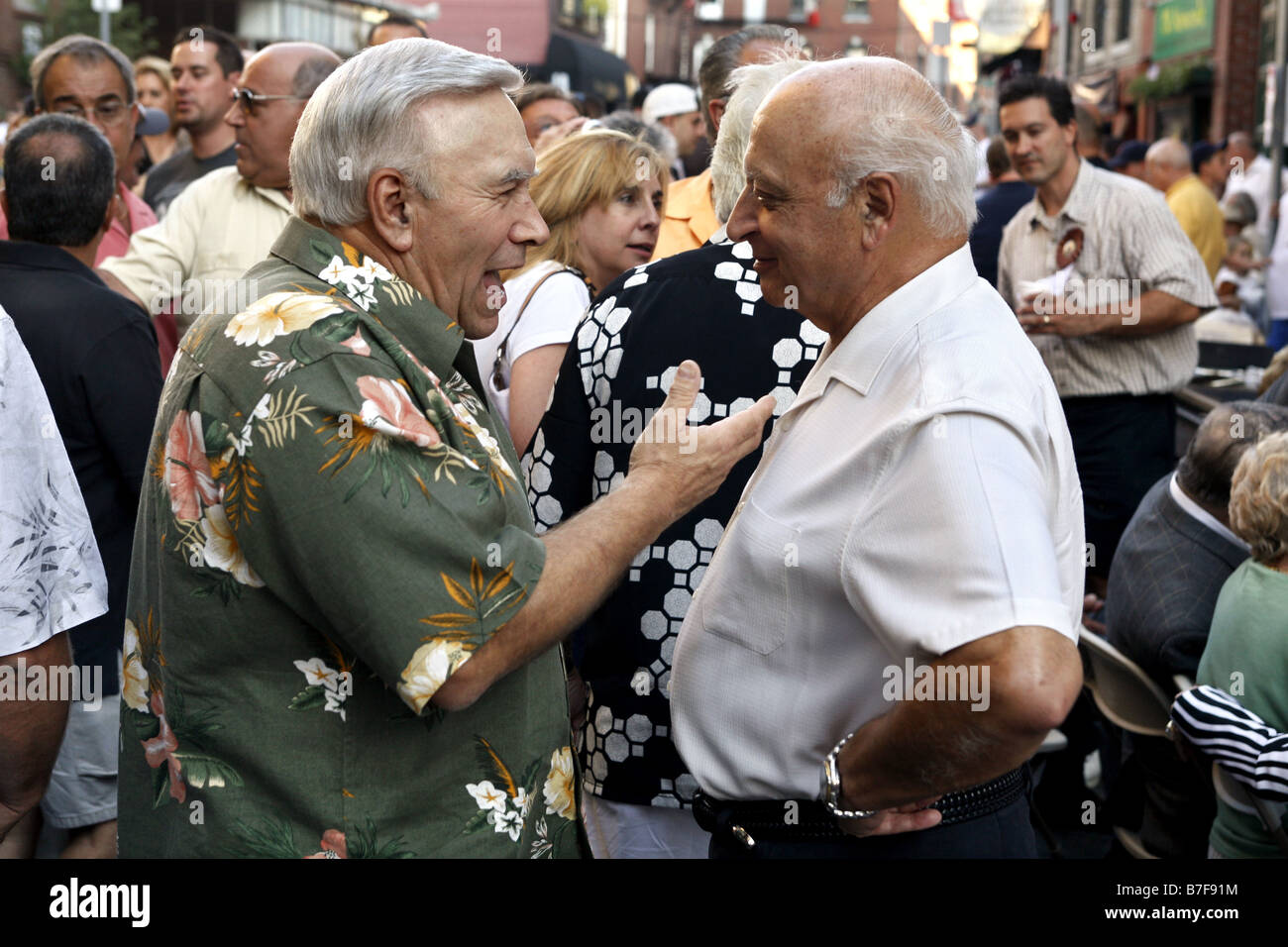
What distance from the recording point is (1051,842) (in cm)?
407

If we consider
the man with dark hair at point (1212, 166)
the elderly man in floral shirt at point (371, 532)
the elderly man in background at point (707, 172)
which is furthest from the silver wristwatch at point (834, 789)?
the man with dark hair at point (1212, 166)

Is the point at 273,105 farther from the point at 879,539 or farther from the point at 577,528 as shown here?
the point at 879,539

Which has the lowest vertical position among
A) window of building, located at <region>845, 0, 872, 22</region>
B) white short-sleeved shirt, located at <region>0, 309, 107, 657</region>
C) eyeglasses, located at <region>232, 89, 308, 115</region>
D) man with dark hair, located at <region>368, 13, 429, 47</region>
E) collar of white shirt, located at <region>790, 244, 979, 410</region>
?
white short-sleeved shirt, located at <region>0, 309, 107, 657</region>

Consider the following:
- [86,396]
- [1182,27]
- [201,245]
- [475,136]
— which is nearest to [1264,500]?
[475,136]

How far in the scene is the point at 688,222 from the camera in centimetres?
405

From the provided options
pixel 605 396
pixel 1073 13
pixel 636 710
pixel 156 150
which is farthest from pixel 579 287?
pixel 1073 13

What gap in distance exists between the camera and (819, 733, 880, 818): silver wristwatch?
5.49 feet

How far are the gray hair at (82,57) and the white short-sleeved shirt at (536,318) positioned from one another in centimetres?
253

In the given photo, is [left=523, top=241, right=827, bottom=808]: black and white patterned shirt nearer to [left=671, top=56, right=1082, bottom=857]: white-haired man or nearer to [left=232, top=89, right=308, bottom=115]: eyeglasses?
[left=671, top=56, right=1082, bottom=857]: white-haired man

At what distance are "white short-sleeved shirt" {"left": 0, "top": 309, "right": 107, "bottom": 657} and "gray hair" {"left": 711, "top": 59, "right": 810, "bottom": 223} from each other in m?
1.33

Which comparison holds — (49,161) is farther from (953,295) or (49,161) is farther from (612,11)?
(612,11)

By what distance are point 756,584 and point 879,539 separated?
10.0 inches

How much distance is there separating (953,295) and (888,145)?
0.70 feet

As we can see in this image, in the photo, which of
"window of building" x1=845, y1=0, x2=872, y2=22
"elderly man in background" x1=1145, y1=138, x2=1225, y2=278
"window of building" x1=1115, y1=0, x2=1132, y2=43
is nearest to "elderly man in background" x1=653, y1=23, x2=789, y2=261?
"elderly man in background" x1=1145, y1=138, x2=1225, y2=278
